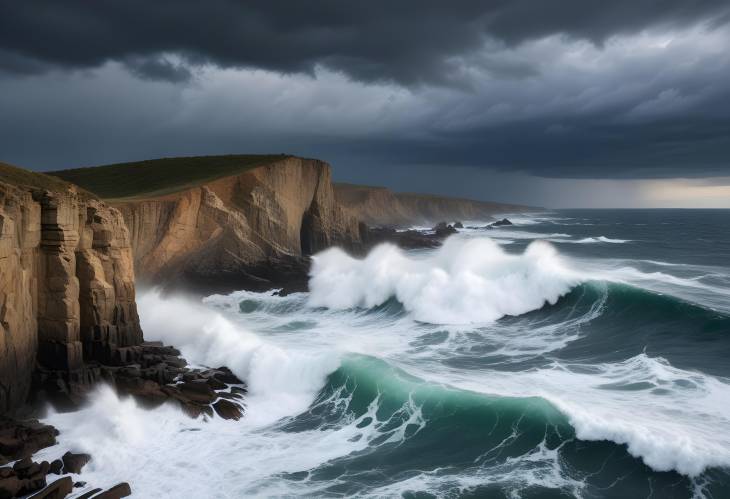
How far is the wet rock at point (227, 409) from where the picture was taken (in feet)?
46.0

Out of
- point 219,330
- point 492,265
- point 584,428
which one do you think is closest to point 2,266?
point 219,330

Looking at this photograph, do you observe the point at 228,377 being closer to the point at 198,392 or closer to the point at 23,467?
the point at 198,392

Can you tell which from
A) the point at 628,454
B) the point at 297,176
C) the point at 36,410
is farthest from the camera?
→ the point at 297,176

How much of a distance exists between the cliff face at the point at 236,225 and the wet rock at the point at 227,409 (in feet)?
46.3

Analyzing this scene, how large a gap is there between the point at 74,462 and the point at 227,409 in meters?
3.77

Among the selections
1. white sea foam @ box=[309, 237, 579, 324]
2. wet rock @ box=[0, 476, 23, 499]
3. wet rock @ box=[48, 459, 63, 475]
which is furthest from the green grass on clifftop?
wet rock @ box=[0, 476, 23, 499]

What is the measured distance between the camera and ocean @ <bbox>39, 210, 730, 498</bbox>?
10.6 m

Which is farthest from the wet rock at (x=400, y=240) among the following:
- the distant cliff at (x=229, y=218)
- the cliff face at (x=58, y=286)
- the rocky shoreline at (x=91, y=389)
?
the cliff face at (x=58, y=286)

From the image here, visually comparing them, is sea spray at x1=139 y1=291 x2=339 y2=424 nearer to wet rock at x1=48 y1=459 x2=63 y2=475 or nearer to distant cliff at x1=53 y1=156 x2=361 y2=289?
wet rock at x1=48 y1=459 x2=63 y2=475

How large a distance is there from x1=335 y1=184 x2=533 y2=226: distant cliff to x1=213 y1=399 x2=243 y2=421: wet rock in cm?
5226

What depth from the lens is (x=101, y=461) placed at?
11.5m

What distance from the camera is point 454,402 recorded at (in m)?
13.8

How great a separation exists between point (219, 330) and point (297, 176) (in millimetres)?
21515

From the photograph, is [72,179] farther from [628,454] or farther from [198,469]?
[628,454]
